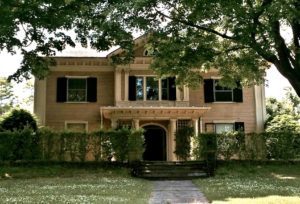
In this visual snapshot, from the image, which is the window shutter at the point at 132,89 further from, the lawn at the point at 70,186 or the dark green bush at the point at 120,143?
the lawn at the point at 70,186

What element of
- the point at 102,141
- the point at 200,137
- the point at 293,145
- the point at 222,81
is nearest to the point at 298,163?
the point at 293,145

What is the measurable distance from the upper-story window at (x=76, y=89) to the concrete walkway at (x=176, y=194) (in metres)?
13.4

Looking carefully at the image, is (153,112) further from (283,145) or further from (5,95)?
(5,95)

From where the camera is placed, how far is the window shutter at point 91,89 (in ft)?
99.8

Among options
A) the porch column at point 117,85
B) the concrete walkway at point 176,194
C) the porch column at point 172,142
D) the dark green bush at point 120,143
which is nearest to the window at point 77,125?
the porch column at point 117,85

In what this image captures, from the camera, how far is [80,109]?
99.5ft

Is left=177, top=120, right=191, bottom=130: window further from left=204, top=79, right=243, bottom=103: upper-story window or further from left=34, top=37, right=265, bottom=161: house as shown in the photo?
left=204, top=79, right=243, bottom=103: upper-story window

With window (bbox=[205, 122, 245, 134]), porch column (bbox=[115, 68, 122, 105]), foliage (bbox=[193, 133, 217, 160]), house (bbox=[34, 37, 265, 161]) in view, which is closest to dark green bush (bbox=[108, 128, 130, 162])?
foliage (bbox=[193, 133, 217, 160])

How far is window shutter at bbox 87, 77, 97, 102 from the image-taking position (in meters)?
30.4

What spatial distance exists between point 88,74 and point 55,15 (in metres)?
21.0

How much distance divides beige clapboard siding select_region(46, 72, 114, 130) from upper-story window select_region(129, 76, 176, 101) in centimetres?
182

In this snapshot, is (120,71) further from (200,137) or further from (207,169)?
(207,169)

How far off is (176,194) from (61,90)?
17.3 meters

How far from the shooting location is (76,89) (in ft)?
100
